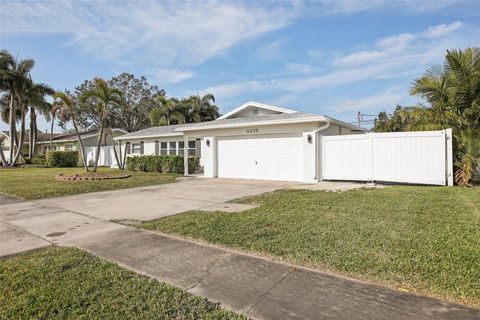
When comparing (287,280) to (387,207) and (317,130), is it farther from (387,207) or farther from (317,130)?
(317,130)

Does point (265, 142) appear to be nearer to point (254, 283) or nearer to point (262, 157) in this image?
point (262, 157)

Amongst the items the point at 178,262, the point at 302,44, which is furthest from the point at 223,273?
the point at 302,44

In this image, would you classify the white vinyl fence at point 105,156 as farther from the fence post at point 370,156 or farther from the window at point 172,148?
the fence post at point 370,156

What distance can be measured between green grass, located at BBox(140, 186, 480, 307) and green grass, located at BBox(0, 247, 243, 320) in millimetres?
1572

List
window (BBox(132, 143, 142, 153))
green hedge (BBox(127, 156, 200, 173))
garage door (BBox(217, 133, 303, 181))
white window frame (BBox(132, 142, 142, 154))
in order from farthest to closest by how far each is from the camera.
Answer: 1. window (BBox(132, 143, 142, 153))
2. white window frame (BBox(132, 142, 142, 154))
3. green hedge (BBox(127, 156, 200, 173))
4. garage door (BBox(217, 133, 303, 181))

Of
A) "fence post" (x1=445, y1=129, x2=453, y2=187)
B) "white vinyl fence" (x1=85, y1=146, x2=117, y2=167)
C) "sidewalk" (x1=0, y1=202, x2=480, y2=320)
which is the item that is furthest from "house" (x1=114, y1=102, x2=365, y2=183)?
"white vinyl fence" (x1=85, y1=146, x2=117, y2=167)

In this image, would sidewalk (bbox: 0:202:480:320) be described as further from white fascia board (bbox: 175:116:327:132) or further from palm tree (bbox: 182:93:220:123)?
palm tree (bbox: 182:93:220:123)

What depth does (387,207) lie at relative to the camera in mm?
6852

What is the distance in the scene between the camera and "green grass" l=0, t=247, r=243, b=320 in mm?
2678

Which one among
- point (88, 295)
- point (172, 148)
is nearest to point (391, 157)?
point (88, 295)

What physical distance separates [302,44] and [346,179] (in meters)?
8.35

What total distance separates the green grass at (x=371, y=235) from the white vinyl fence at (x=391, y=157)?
7.20ft

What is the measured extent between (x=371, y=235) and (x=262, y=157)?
32.3 feet

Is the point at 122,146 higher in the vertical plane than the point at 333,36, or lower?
lower
